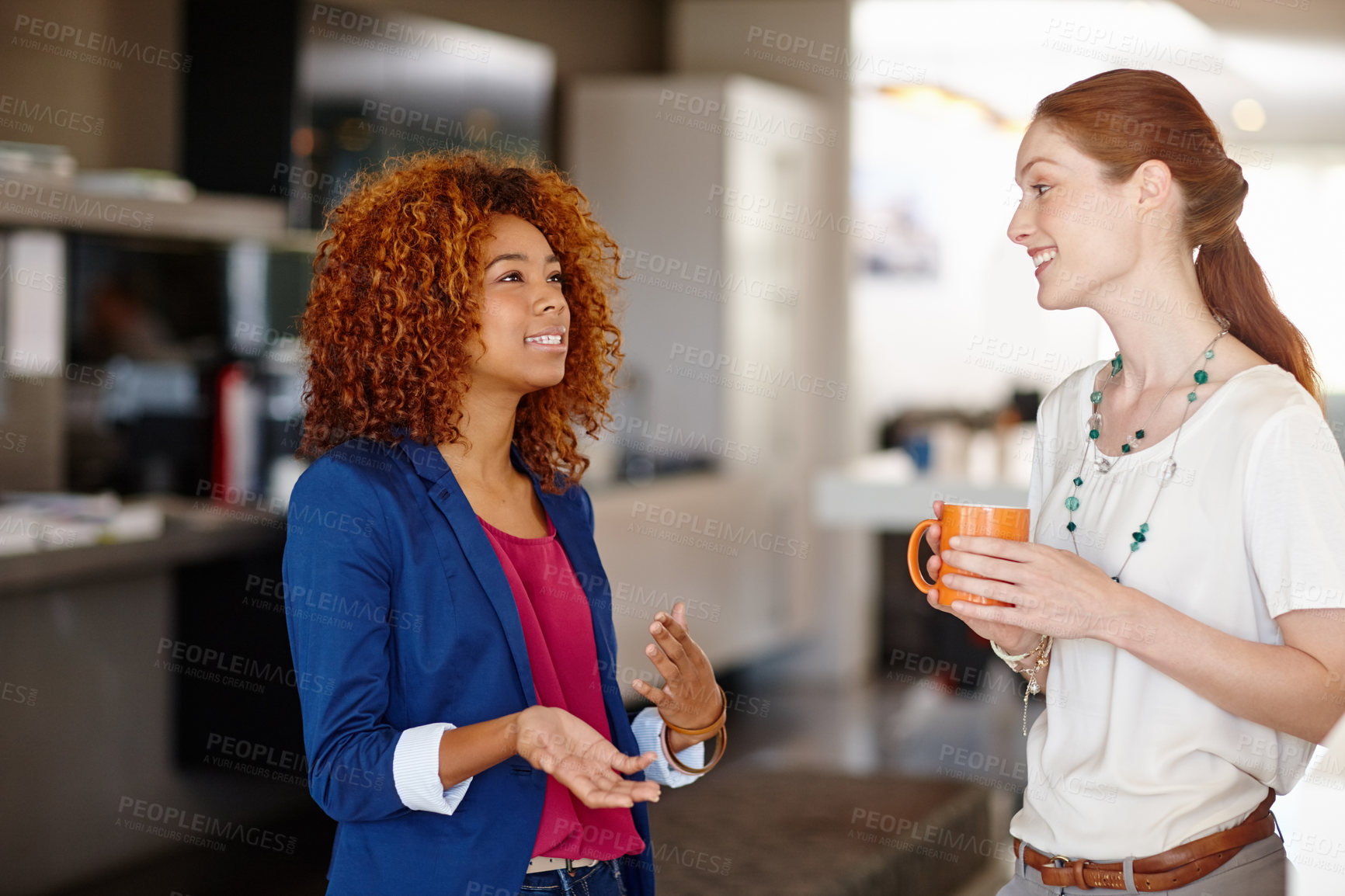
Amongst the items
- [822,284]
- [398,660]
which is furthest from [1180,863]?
[822,284]

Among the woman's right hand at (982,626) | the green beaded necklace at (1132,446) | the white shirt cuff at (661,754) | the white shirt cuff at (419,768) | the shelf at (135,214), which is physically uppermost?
the shelf at (135,214)

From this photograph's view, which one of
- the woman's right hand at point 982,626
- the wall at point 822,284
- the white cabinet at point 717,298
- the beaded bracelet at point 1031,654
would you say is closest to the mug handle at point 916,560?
the woman's right hand at point 982,626

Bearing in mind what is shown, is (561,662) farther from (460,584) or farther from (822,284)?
(822,284)

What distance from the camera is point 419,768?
4.08 feet

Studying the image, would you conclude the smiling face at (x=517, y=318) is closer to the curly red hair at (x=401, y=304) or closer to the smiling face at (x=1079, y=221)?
the curly red hair at (x=401, y=304)

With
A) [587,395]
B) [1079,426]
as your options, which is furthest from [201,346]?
[1079,426]

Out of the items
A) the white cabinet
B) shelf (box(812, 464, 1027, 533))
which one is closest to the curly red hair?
shelf (box(812, 464, 1027, 533))

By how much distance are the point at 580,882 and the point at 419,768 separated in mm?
263

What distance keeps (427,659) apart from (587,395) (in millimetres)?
517

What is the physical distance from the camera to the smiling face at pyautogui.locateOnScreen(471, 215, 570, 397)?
4.80 ft

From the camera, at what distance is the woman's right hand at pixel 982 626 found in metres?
1.28

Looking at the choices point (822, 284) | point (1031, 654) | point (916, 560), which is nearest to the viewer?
point (916, 560)

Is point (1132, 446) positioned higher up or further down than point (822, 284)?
further down

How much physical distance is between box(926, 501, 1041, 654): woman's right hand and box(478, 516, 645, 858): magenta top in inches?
15.9
